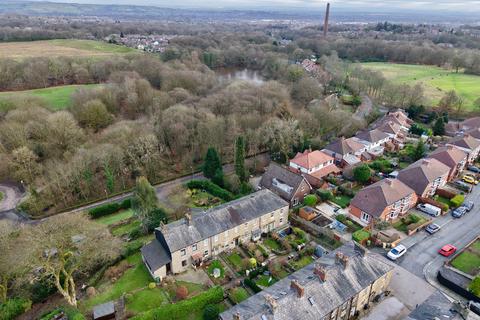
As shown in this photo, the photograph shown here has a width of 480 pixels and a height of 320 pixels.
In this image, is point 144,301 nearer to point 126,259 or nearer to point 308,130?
point 126,259

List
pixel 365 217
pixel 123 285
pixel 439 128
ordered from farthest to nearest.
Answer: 1. pixel 439 128
2. pixel 365 217
3. pixel 123 285

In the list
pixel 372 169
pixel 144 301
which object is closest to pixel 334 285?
pixel 144 301

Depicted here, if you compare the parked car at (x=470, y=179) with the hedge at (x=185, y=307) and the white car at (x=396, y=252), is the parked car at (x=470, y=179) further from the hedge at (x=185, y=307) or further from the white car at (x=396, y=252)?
the hedge at (x=185, y=307)

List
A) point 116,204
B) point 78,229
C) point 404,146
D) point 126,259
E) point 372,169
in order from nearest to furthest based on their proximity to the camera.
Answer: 1. point 78,229
2. point 126,259
3. point 116,204
4. point 372,169
5. point 404,146

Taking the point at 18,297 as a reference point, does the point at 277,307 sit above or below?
above

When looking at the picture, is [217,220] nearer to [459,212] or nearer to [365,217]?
[365,217]

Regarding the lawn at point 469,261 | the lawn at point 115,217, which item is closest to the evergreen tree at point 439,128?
the lawn at point 469,261

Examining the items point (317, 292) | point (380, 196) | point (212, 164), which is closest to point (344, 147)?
point (380, 196)
